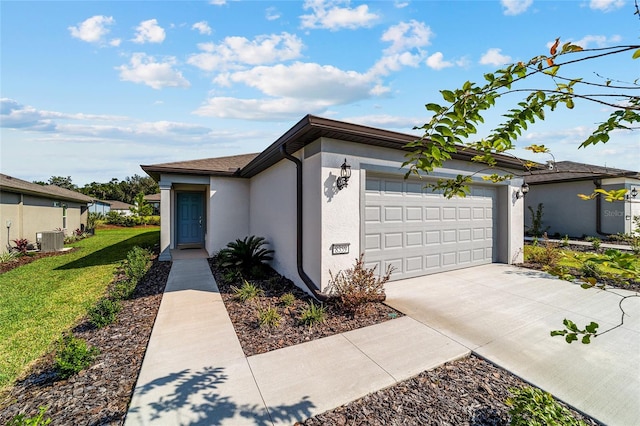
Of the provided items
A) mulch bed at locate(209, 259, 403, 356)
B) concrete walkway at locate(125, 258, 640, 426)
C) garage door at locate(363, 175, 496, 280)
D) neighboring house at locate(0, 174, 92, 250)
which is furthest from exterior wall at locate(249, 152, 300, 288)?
neighboring house at locate(0, 174, 92, 250)

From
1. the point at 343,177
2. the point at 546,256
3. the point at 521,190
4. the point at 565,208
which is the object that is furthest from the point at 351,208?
the point at 565,208

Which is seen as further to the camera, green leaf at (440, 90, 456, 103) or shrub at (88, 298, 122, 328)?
shrub at (88, 298, 122, 328)

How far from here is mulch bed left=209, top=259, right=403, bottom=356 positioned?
12.8 feet

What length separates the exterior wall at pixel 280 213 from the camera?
21.3ft

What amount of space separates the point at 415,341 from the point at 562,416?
1.79m

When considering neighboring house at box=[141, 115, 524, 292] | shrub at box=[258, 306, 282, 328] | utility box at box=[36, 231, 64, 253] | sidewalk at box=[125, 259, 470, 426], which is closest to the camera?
sidewalk at box=[125, 259, 470, 426]

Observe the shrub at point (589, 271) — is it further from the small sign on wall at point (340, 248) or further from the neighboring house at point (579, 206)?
the neighboring house at point (579, 206)

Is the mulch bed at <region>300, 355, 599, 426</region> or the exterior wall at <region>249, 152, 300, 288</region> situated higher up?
the exterior wall at <region>249, 152, 300, 288</region>

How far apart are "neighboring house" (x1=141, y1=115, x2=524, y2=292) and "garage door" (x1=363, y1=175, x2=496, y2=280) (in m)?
0.02

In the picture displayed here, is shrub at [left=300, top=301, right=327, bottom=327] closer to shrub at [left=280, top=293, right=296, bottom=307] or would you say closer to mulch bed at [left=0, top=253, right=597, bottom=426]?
mulch bed at [left=0, top=253, right=597, bottom=426]

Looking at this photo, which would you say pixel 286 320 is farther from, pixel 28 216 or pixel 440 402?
pixel 28 216

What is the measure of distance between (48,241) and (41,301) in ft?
30.5

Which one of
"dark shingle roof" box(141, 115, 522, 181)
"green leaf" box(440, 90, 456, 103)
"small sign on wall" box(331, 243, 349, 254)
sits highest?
"dark shingle roof" box(141, 115, 522, 181)

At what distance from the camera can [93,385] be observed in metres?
2.97
